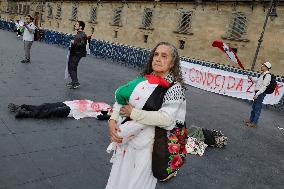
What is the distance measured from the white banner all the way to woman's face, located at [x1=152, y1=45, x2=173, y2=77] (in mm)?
10061

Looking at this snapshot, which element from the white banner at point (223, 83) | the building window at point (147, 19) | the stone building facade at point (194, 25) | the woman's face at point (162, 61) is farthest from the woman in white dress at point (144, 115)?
the building window at point (147, 19)

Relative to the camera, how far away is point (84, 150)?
15.9 feet

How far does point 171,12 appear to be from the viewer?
26.5m

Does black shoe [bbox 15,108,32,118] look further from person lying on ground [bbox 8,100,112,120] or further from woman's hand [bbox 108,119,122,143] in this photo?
woman's hand [bbox 108,119,122,143]

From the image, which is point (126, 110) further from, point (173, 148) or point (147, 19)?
point (147, 19)

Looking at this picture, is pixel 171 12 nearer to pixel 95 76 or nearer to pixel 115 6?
pixel 115 6

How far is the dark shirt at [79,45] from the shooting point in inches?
332

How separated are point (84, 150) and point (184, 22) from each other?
73.8ft

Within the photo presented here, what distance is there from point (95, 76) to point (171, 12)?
55.4ft

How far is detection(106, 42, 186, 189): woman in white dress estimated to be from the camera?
7.69ft

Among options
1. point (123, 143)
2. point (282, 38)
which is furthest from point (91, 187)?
point (282, 38)

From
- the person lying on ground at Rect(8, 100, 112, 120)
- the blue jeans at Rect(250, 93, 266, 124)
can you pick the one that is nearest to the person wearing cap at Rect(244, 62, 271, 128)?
the blue jeans at Rect(250, 93, 266, 124)

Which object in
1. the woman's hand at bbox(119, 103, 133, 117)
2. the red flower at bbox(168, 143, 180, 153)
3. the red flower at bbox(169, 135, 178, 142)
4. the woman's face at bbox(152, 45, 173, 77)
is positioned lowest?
the red flower at bbox(168, 143, 180, 153)

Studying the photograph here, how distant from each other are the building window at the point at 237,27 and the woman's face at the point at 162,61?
20857 millimetres
